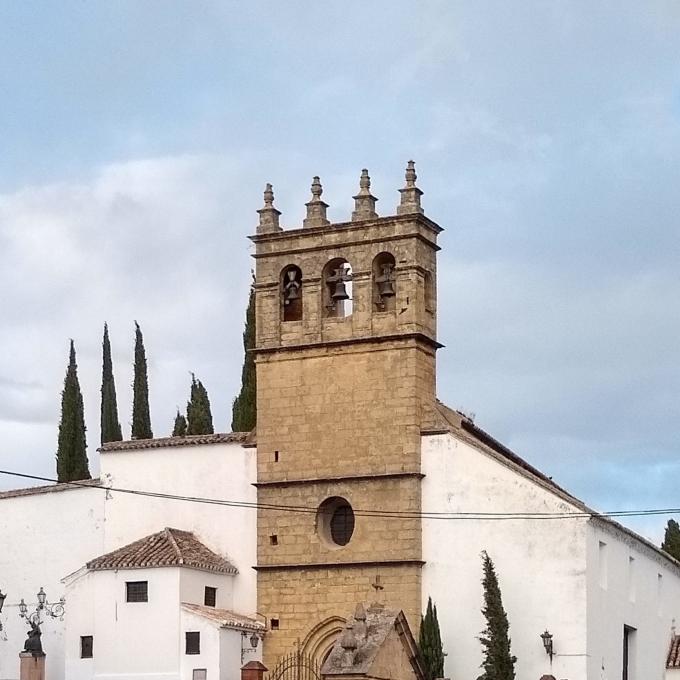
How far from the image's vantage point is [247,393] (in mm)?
54031

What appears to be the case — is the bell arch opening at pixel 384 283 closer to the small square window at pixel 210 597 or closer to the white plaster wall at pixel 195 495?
the white plaster wall at pixel 195 495

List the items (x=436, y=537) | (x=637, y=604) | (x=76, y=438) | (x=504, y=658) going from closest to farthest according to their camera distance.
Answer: (x=504, y=658) → (x=436, y=537) → (x=637, y=604) → (x=76, y=438)

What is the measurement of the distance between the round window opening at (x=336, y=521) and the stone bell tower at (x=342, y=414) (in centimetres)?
4

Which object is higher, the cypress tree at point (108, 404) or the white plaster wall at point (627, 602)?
the cypress tree at point (108, 404)

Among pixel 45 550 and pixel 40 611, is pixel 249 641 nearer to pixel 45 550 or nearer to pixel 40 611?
pixel 40 611

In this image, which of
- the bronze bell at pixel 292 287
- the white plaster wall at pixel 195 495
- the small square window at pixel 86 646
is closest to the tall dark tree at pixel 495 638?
the white plaster wall at pixel 195 495

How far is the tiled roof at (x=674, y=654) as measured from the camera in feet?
156

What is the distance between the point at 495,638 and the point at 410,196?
1133 cm

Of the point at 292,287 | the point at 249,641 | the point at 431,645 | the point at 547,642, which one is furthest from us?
the point at 292,287

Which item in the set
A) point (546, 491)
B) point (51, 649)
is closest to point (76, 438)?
point (51, 649)

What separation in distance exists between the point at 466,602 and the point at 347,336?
736 centimetres

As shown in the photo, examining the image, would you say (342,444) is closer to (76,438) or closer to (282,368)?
(282,368)

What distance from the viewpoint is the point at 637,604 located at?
44938 millimetres

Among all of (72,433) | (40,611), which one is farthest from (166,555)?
(72,433)
